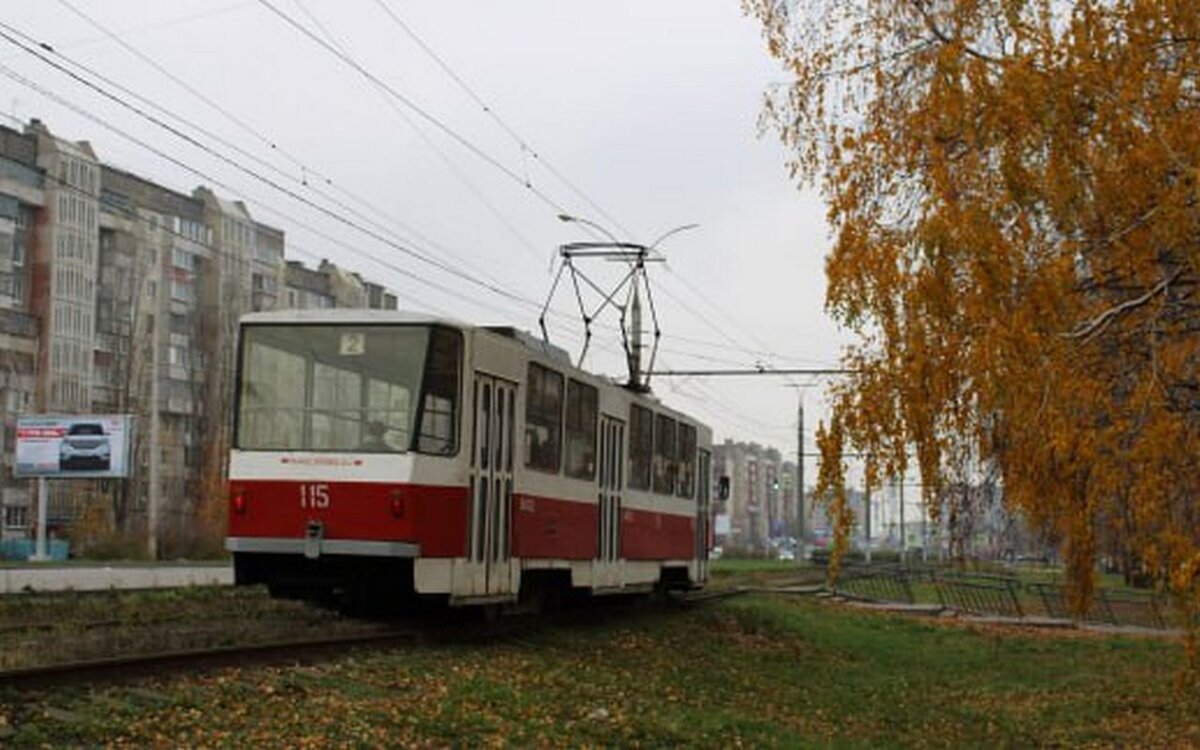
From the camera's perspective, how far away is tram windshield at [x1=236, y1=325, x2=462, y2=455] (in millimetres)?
14938

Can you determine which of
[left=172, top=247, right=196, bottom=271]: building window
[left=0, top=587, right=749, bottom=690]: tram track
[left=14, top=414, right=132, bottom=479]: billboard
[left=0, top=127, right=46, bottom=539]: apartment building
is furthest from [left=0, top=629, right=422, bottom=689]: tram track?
[left=172, top=247, right=196, bottom=271]: building window

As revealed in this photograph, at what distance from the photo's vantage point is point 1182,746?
15156mm

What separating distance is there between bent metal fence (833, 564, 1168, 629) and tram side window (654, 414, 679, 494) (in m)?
7.92

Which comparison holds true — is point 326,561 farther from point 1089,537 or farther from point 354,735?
point 1089,537

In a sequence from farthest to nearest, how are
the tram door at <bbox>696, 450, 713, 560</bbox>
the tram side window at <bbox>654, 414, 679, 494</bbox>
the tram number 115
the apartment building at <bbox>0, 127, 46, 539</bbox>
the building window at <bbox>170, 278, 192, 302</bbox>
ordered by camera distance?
the building window at <bbox>170, 278, 192, 302</bbox> → the apartment building at <bbox>0, 127, 46, 539</bbox> → the tram door at <bbox>696, 450, 713, 560</bbox> → the tram side window at <bbox>654, 414, 679, 494</bbox> → the tram number 115

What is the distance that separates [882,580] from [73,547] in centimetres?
3056

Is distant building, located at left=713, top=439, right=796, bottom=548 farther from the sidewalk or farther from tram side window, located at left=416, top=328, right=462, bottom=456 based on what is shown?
tram side window, located at left=416, top=328, right=462, bottom=456

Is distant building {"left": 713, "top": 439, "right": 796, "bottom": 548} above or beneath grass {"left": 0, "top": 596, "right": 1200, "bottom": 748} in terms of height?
above

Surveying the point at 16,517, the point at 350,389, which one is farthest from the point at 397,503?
the point at 16,517

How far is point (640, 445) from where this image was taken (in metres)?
22.0

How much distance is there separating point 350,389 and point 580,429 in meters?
4.34

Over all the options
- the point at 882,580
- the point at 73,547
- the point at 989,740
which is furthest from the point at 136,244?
the point at 989,740

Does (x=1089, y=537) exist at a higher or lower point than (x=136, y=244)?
lower

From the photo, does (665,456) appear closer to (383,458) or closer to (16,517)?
(383,458)
